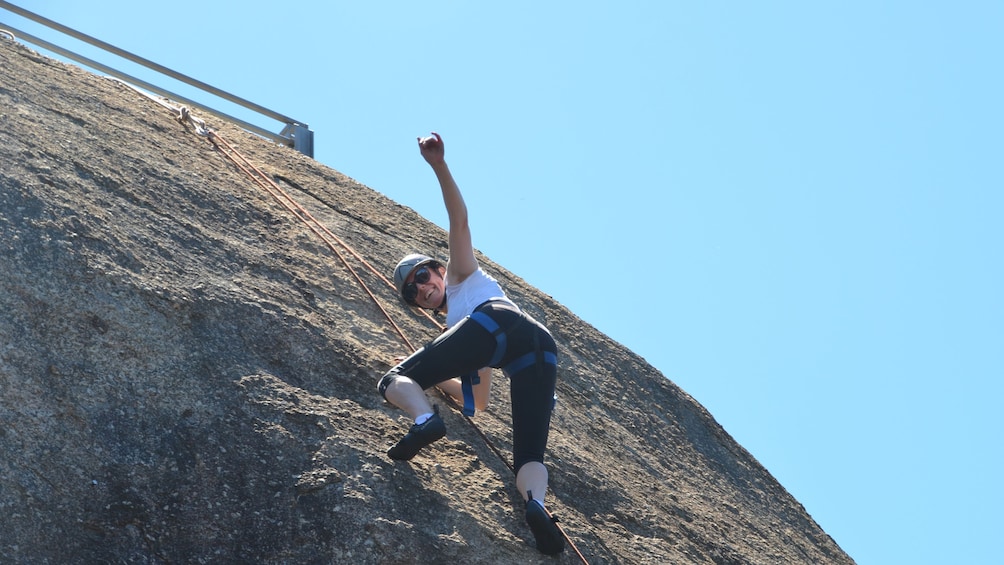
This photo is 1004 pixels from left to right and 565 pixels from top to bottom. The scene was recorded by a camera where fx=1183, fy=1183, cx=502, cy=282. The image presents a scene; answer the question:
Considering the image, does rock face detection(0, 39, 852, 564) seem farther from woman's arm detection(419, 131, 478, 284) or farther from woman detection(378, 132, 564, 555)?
woman's arm detection(419, 131, 478, 284)

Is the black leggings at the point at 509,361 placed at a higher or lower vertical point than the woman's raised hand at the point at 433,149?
lower

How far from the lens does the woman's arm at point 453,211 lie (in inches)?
204

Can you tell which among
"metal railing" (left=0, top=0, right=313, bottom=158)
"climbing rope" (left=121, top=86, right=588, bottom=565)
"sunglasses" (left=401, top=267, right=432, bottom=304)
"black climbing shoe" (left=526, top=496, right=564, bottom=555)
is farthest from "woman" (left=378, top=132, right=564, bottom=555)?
"metal railing" (left=0, top=0, right=313, bottom=158)

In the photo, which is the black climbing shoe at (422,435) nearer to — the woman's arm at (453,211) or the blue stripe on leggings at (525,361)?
the blue stripe on leggings at (525,361)

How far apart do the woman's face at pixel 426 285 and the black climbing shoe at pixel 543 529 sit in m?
1.12

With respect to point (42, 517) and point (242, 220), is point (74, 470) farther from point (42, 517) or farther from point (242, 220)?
point (242, 220)

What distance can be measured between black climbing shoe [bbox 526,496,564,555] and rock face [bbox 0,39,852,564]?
11 centimetres

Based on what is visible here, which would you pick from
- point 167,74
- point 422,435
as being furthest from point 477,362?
point 167,74

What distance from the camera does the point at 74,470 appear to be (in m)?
4.62

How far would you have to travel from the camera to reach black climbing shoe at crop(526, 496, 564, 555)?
5.30 m

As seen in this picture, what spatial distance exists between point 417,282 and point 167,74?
429 cm

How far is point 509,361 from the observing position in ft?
18.2


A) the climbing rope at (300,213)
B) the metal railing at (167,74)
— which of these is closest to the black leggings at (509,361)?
the climbing rope at (300,213)

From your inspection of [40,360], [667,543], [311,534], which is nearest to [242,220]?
[40,360]
